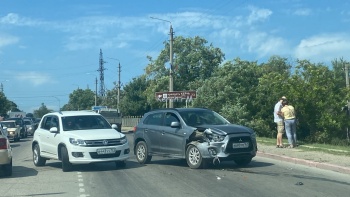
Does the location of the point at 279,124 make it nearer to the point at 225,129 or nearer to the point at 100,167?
the point at 225,129

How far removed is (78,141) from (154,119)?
2981 millimetres

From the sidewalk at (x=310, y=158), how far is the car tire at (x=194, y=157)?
3.47 meters

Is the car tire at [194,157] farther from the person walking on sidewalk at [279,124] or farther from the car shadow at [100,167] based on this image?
the person walking on sidewalk at [279,124]

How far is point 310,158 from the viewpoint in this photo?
16953 mm

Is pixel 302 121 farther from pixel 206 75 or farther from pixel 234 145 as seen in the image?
pixel 206 75

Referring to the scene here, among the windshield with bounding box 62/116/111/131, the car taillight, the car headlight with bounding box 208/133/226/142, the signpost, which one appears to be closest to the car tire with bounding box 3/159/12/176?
the car taillight

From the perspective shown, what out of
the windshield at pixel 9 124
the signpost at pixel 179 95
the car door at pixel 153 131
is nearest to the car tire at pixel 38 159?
the car door at pixel 153 131

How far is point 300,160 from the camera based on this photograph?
Answer: 1661cm

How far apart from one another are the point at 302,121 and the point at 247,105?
6.09m

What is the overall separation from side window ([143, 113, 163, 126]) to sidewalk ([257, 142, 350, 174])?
4.24 m

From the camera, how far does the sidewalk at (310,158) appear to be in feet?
49.4

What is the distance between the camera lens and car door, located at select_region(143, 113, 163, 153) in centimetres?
1680

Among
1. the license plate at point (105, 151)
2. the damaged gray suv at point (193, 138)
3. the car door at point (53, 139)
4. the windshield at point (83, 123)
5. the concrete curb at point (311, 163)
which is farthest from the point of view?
the windshield at point (83, 123)

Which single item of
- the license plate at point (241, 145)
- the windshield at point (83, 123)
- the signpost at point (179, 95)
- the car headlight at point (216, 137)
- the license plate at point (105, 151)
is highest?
the signpost at point (179, 95)
